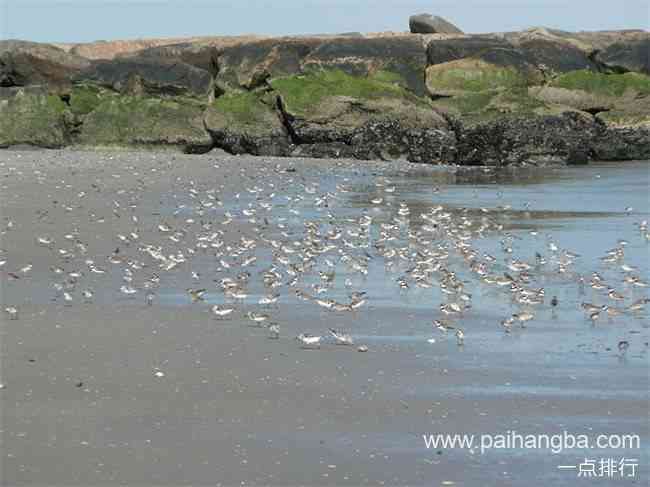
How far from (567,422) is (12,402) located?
3.54 metres

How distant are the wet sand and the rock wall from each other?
1856 centimetres

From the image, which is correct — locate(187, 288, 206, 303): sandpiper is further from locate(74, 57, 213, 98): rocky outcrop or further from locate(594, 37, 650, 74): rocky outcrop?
locate(594, 37, 650, 74): rocky outcrop

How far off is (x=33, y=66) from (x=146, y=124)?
6.24m

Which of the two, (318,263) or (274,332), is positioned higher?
(274,332)

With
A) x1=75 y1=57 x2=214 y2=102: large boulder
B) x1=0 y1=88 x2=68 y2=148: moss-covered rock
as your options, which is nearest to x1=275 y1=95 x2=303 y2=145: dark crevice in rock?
x1=75 y1=57 x2=214 y2=102: large boulder


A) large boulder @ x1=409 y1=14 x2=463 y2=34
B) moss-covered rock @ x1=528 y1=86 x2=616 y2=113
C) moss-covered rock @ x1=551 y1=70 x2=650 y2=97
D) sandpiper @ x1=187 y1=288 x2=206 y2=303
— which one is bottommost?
moss-covered rock @ x1=528 y1=86 x2=616 y2=113

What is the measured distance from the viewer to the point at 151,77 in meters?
38.1

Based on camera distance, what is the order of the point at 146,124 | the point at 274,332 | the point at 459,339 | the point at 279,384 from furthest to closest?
the point at 146,124 < the point at 274,332 < the point at 459,339 < the point at 279,384

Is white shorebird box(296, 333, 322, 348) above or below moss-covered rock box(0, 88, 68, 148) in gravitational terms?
above

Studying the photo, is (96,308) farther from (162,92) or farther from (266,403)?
(162,92)

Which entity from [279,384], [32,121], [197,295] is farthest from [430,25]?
[279,384]

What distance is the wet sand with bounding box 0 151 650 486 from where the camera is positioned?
7457 millimetres

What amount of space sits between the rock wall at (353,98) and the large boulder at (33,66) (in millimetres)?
42

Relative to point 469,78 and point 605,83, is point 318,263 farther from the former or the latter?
point 605,83
